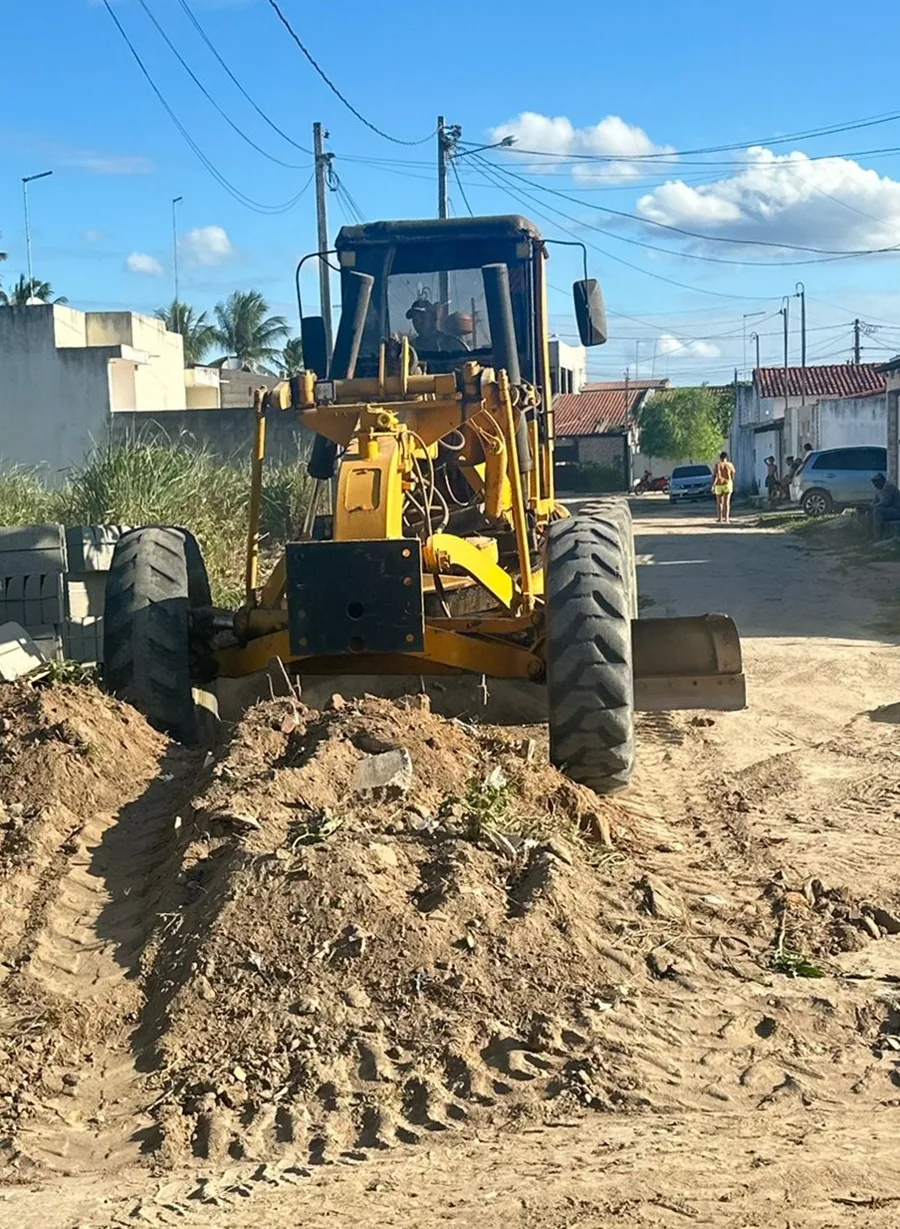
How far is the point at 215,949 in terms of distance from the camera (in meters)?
4.61

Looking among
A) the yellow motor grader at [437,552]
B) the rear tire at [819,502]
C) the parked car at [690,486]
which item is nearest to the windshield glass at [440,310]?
the yellow motor grader at [437,552]

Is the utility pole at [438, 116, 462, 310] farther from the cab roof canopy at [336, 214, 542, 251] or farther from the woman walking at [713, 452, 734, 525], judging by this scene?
the cab roof canopy at [336, 214, 542, 251]

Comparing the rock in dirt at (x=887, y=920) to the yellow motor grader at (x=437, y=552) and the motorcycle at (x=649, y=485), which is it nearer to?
the yellow motor grader at (x=437, y=552)

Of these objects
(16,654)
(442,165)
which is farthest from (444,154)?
(16,654)

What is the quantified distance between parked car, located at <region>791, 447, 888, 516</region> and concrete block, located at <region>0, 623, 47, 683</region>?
24.1 metres

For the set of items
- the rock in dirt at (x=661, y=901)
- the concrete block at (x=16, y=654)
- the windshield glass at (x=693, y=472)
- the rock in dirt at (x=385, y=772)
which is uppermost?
the windshield glass at (x=693, y=472)

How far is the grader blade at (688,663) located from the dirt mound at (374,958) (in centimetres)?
121

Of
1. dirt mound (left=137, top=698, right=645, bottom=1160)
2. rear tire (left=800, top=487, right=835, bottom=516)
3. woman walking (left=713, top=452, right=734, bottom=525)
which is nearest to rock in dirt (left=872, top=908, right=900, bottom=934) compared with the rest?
dirt mound (left=137, top=698, right=645, bottom=1160)

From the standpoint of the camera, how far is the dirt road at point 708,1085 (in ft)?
11.2

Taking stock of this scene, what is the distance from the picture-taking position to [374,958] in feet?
14.9

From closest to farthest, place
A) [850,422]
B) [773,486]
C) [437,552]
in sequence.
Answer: [437,552] → [773,486] → [850,422]

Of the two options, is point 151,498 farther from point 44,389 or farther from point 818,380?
point 818,380

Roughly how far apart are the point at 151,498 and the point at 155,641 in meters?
7.99

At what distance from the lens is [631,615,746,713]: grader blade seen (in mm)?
7004
